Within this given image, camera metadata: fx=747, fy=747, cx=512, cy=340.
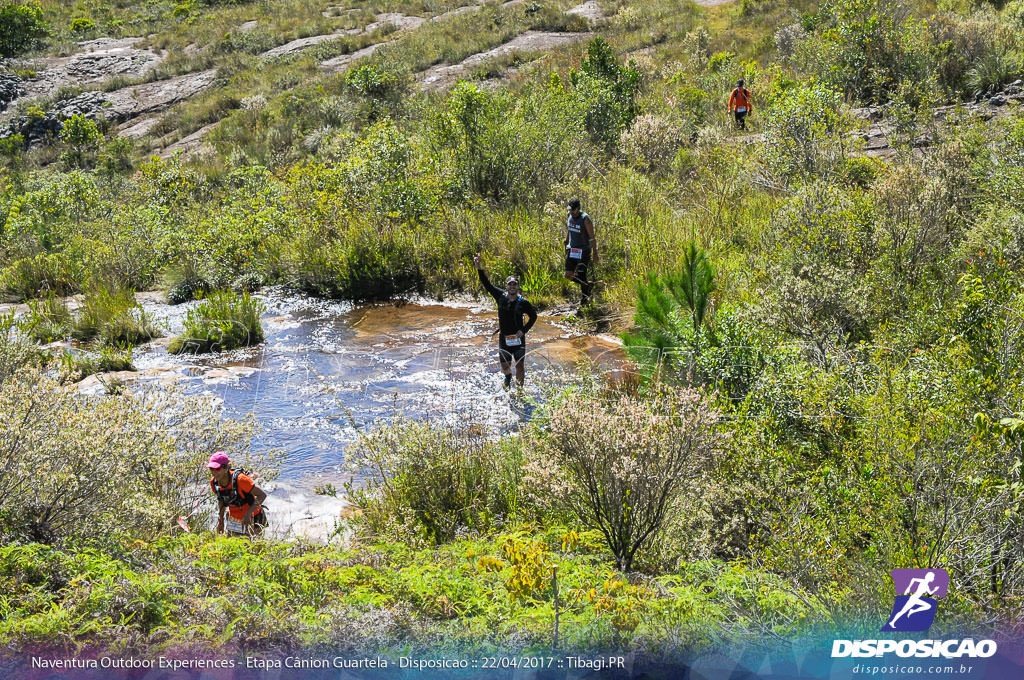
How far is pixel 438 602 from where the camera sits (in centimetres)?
446

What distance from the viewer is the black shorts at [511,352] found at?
370 inches

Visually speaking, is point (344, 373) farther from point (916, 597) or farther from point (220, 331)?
point (916, 597)

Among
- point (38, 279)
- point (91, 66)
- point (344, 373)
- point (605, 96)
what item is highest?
Answer: point (91, 66)

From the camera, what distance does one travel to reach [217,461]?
6246 mm

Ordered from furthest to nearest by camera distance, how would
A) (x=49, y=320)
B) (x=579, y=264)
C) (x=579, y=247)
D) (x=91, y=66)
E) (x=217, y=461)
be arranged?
(x=91, y=66) → (x=49, y=320) → (x=579, y=264) → (x=579, y=247) → (x=217, y=461)

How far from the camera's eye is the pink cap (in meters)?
6.21

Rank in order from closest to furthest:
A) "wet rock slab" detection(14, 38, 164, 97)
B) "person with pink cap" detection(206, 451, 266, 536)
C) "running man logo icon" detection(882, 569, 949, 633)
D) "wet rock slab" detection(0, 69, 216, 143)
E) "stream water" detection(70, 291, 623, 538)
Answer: "running man logo icon" detection(882, 569, 949, 633), "person with pink cap" detection(206, 451, 266, 536), "stream water" detection(70, 291, 623, 538), "wet rock slab" detection(0, 69, 216, 143), "wet rock slab" detection(14, 38, 164, 97)

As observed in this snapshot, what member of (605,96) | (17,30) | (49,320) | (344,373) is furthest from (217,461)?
(17,30)

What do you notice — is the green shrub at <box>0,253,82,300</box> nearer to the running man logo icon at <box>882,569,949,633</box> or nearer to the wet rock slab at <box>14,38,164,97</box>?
the running man logo icon at <box>882,569,949,633</box>

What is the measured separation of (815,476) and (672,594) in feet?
5.69

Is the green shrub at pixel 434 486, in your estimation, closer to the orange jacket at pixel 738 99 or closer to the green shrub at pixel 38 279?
the green shrub at pixel 38 279

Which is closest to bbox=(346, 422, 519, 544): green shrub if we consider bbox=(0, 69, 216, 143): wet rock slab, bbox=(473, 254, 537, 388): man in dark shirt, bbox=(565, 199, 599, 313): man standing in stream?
bbox=(473, 254, 537, 388): man in dark shirt

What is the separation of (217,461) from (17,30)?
4628 cm

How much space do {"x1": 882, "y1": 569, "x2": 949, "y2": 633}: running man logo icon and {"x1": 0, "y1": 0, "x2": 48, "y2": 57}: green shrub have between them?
4907 cm
